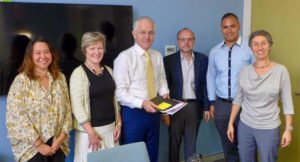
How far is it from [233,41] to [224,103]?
1.95 feet

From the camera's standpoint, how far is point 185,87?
9.93 ft

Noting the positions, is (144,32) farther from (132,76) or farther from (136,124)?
(136,124)

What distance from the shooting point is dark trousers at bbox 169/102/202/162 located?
3016 millimetres

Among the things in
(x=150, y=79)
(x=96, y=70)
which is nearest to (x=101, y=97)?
(x=96, y=70)

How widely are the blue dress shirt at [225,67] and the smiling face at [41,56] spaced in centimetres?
159

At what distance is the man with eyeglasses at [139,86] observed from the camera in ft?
8.04

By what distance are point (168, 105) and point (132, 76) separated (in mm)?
379

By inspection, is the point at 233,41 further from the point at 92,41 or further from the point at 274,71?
the point at 92,41

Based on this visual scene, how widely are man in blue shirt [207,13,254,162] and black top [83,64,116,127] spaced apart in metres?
1.11

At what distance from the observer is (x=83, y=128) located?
231 cm

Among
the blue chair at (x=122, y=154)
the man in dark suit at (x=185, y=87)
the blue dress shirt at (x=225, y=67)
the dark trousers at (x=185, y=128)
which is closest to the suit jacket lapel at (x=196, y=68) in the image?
the man in dark suit at (x=185, y=87)

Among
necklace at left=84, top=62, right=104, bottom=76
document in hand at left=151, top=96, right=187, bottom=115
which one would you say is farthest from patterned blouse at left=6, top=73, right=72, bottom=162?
document in hand at left=151, top=96, right=187, bottom=115

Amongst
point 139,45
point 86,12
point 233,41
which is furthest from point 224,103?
point 86,12

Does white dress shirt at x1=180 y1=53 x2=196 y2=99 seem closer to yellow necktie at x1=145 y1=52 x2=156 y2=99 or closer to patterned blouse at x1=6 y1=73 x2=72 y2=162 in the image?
yellow necktie at x1=145 y1=52 x2=156 y2=99
